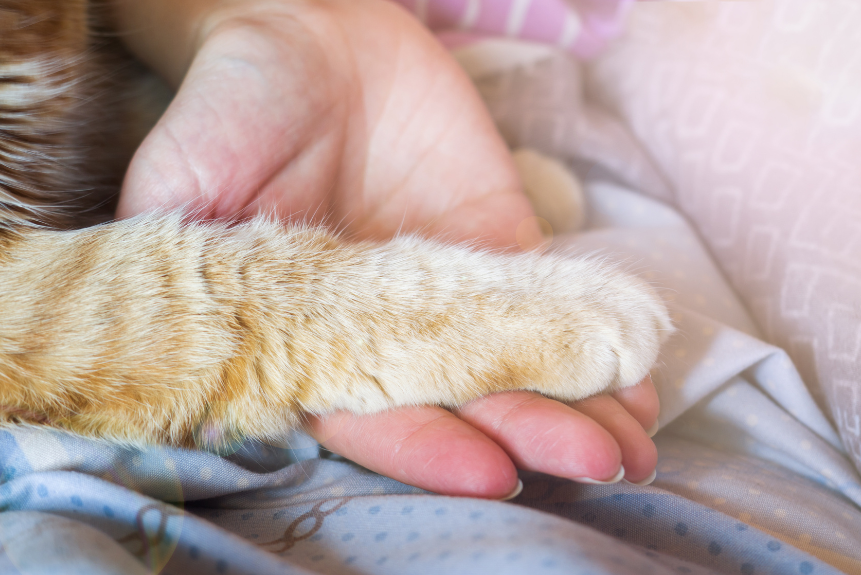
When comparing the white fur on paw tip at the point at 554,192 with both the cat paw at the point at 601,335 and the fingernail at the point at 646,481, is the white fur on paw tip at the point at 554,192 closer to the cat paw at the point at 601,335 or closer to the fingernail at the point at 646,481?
the cat paw at the point at 601,335

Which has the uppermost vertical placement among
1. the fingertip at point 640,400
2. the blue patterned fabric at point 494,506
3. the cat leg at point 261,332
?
the cat leg at point 261,332

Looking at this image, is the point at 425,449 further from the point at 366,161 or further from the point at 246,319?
the point at 366,161

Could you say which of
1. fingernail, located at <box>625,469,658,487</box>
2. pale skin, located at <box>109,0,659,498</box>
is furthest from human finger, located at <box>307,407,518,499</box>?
fingernail, located at <box>625,469,658,487</box>

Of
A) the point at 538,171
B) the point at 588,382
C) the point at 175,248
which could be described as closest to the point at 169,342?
the point at 175,248

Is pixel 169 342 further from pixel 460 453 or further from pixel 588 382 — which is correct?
pixel 588 382

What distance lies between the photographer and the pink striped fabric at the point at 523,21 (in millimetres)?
1162

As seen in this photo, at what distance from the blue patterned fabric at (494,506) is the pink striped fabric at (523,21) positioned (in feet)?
2.24

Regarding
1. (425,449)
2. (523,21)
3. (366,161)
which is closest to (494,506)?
(425,449)

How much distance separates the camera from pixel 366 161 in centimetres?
87

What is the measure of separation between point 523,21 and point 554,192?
1.44 ft

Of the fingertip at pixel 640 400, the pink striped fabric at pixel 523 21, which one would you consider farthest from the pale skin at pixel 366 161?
the pink striped fabric at pixel 523 21

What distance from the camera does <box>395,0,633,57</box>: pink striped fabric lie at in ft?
3.81

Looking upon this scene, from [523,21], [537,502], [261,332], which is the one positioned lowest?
[537,502]

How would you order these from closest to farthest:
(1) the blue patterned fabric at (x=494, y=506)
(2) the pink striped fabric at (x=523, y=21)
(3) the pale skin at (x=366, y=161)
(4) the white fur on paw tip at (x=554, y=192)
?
(1) the blue patterned fabric at (x=494, y=506) < (3) the pale skin at (x=366, y=161) < (4) the white fur on paw tip at (x=554, y=192) < (2) the pink striped fabric at (x=523, y=21)
